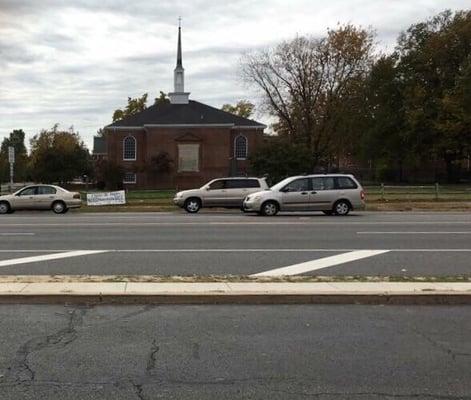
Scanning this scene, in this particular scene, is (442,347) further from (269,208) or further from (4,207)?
(4,207)

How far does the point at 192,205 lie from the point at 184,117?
38270 millimetres

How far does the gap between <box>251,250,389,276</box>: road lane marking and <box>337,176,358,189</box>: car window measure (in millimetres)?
11737

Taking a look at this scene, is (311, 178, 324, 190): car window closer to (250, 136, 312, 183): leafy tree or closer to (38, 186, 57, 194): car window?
(38, 186, 57, 194): car window

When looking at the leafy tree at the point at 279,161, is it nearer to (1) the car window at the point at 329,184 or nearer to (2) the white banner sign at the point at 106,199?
(2) the white banner sign at the point at 106,199

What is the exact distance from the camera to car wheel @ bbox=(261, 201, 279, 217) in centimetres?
2328

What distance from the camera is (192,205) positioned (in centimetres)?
2630

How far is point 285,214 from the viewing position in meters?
24.1

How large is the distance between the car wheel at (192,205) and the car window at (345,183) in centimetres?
640

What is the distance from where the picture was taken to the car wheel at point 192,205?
86.3 feet

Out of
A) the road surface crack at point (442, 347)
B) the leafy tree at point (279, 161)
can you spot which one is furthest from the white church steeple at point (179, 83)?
the road surface crack at point (442, 347)

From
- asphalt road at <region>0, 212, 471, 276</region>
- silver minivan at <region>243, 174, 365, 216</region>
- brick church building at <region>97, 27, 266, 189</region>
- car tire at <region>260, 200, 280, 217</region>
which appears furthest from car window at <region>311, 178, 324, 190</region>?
brick church building at <region>97, 27, 266, 189</region>

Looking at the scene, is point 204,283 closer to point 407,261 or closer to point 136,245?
point 407,261

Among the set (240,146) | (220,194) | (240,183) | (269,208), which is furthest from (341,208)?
(240,146)

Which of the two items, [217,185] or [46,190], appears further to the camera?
[46,190]
